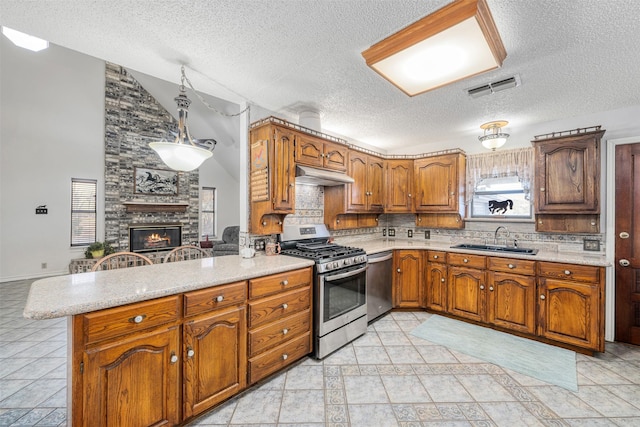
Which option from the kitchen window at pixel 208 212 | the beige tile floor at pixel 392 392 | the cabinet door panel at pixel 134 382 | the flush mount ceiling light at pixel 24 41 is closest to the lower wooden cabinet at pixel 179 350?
the cabinet door panel at pixel 134 382

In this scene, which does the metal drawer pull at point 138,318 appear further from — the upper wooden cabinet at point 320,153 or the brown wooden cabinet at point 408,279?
the brown wooden cabinet at point 408,279

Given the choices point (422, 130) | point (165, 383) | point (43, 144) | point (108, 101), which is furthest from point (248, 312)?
point (108, 101)

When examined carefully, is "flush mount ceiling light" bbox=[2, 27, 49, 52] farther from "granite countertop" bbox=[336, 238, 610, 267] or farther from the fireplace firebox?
"granite countertop" bbox=[336, 238, 610, 267]

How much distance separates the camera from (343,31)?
163 centimetres

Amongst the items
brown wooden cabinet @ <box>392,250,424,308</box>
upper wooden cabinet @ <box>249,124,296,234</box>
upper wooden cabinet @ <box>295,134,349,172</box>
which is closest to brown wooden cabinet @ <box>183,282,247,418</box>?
A: upper wooden cabinet @ <box>249,124,296,234</box>

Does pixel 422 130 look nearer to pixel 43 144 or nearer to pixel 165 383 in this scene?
pixel 165 383

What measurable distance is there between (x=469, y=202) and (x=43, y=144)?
313 inches

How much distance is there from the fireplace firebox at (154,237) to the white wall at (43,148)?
672 millimetres

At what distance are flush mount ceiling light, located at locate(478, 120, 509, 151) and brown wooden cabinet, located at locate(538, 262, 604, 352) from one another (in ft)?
4.59

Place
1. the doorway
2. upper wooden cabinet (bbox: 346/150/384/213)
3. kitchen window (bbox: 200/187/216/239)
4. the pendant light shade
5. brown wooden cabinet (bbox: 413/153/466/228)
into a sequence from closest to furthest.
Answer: the pendant light shade, the doorway, upper wooden cabinet (bbox: 346/150/384/213), brown wooden cabinet (bbox: 413/153/466/228), kitchen window (bbox: 200/187/216/239)

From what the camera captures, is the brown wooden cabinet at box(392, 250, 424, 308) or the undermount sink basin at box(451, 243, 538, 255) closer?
the undermount sink basin at box(451, 243, 538, 255)

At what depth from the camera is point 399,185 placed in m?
3.93

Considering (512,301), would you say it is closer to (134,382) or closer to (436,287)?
(436,287)

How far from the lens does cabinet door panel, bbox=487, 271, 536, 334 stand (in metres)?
2.69
